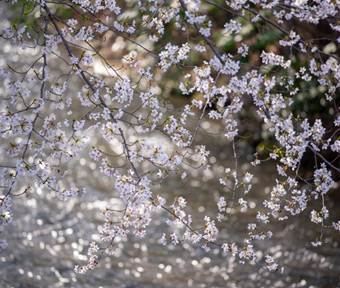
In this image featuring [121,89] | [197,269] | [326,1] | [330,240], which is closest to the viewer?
[121,89]

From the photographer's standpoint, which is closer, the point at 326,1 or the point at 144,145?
the point at 144,145

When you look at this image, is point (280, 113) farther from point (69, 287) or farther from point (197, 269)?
point (69, 287)

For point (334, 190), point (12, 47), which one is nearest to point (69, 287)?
point (334, 190)

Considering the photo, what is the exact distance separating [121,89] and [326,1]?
1.56m

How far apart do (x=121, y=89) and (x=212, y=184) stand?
12.6 ft

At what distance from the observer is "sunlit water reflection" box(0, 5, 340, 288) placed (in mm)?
4344

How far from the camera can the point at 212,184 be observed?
6.15m

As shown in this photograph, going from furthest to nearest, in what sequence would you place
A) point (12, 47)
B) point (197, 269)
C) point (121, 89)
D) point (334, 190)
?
point (12, 47)
point (334, 190)
point (197, 269)
point (121, 89)

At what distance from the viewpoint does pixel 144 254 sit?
4.75 metres

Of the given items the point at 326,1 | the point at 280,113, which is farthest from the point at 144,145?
the point at 280,113

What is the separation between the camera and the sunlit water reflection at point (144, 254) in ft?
14.3

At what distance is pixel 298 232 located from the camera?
5102 mm

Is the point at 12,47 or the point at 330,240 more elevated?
the point at 12,47

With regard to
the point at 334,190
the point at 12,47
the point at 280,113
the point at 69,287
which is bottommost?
the point at 69,287
